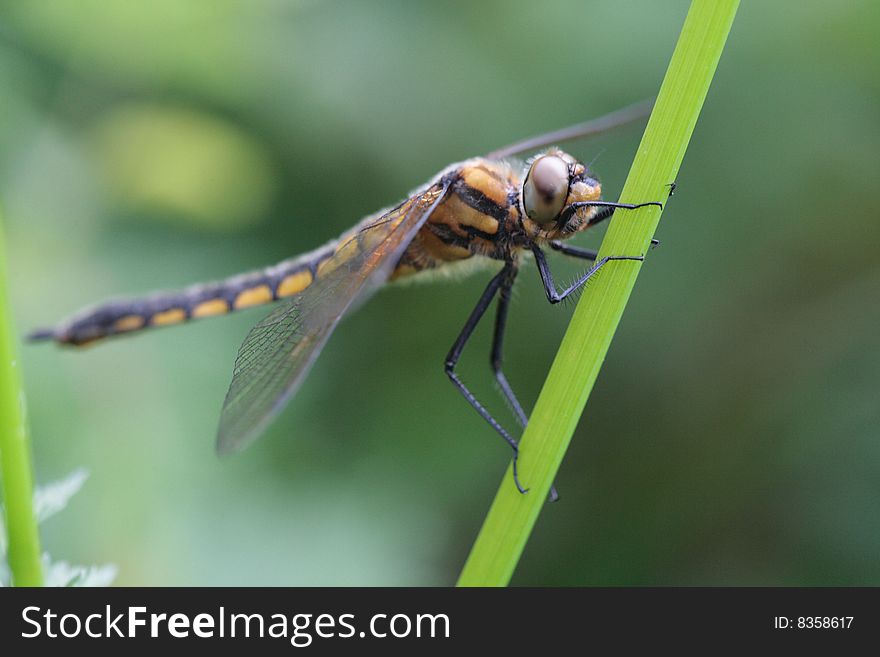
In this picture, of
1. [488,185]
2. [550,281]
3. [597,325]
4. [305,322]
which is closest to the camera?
[597,325]

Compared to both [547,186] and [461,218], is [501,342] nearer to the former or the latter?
[461,218]

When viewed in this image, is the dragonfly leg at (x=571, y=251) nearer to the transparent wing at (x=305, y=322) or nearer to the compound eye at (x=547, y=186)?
the compound eye at (x=547, y=186)

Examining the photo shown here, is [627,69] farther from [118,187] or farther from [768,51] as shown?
[118,187]

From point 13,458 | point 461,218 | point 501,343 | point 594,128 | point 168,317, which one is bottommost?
point 168,317

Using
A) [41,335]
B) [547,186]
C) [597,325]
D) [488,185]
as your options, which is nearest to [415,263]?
[488,185]

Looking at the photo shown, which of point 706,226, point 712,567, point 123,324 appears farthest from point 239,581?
point 706,226

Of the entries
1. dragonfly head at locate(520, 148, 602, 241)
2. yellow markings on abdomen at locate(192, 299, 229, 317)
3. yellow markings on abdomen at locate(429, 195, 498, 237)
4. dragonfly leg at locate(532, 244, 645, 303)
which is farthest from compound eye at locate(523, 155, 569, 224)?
yellow markings on abdomen at locate(192, 299, 229, 317)
